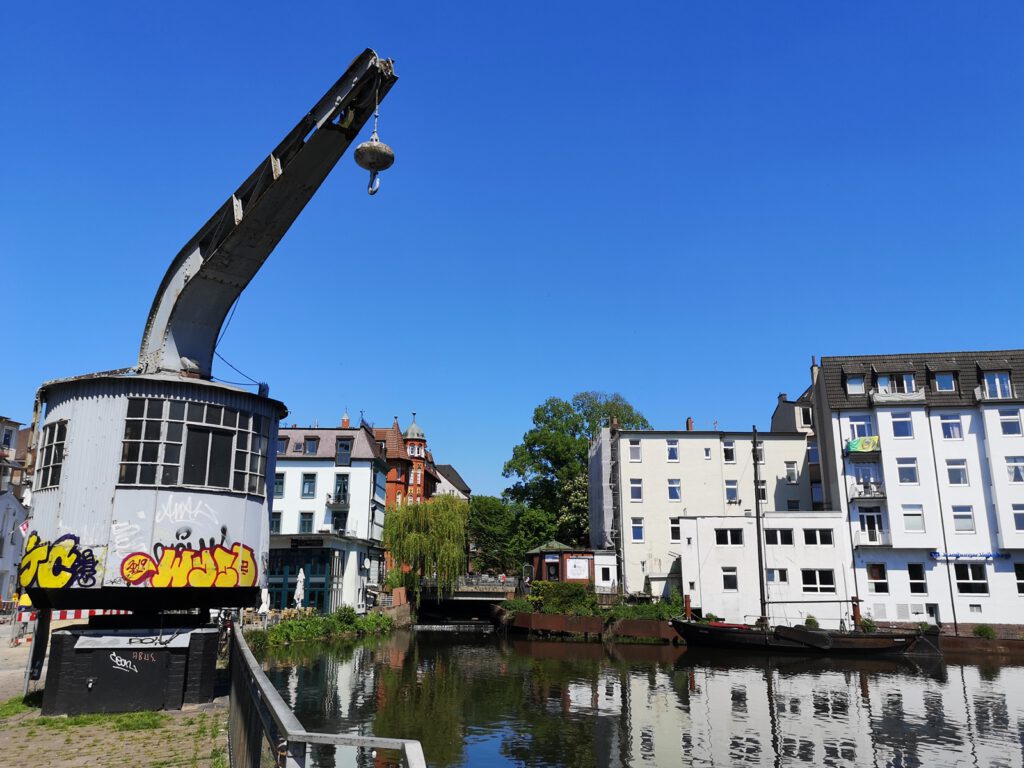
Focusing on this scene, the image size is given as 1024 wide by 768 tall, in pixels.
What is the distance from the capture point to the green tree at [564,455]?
6500 cm

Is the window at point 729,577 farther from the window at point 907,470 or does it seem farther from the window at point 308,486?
the window at point 308,486

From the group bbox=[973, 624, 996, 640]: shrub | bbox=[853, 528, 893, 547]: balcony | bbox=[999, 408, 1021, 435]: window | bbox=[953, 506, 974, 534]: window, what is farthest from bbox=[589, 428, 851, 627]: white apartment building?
bbox=[999, 408, 1021, 435]: window

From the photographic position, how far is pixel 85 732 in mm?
12422

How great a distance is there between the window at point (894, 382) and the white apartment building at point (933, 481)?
0.23 feet

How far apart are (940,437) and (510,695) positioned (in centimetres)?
3226

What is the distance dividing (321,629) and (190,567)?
27.5 meters

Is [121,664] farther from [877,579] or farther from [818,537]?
[877,579]

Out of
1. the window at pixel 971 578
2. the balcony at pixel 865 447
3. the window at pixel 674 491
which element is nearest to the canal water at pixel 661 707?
the window at pixel 971 578

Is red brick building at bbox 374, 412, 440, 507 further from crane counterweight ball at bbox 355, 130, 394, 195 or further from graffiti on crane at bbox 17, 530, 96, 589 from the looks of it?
crane counterweight ball at bbox 355, 130, 394, 195

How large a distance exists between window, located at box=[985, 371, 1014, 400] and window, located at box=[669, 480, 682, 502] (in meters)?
19.6

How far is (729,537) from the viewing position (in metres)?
44.8

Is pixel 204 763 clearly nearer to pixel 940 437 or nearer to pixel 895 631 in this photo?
pixel 895 631

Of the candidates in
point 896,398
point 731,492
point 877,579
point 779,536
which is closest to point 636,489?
point 731,492

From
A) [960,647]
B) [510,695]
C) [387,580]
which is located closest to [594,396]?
[387,580]
